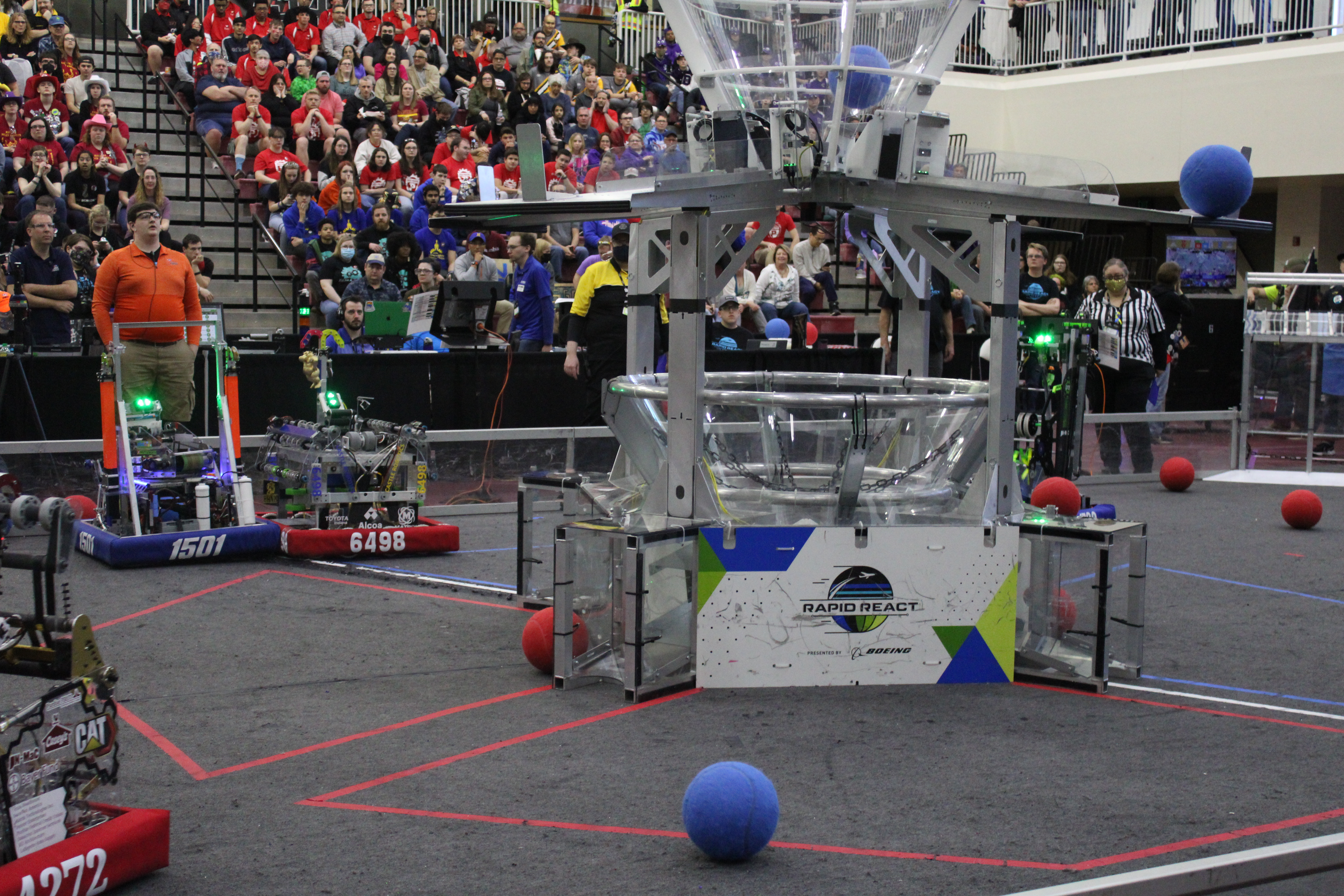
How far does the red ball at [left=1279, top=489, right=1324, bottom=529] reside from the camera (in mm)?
10773

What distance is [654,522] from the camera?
6555mm

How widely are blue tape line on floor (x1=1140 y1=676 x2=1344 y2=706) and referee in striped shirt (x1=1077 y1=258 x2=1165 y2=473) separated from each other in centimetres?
696

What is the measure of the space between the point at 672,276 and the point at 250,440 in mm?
5095

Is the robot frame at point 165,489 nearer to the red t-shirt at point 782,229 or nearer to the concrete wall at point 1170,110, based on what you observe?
the red t-shirt at point 782,229

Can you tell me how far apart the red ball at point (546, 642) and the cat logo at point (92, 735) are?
8.36 feet

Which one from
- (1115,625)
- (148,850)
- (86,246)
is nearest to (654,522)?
(1115,625)

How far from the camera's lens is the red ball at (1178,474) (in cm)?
1295

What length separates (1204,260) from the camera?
22203 mm

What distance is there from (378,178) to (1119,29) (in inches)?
496

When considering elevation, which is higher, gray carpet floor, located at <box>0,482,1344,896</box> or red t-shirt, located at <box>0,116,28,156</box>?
red t-shirt, located at <box>0,116,28,156</box>

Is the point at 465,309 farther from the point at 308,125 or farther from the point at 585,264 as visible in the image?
the point at 308,125

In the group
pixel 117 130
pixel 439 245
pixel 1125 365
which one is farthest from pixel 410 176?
pixel 1125 365

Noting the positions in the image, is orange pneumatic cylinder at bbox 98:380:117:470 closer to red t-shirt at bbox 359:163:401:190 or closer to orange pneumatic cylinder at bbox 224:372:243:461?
orange pneumatic cylinder at bbox 224:372:243:461

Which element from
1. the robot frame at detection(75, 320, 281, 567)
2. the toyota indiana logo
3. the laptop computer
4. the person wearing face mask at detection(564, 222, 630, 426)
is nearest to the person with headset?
the robot frame at detection(75, 320, 281, 567)
